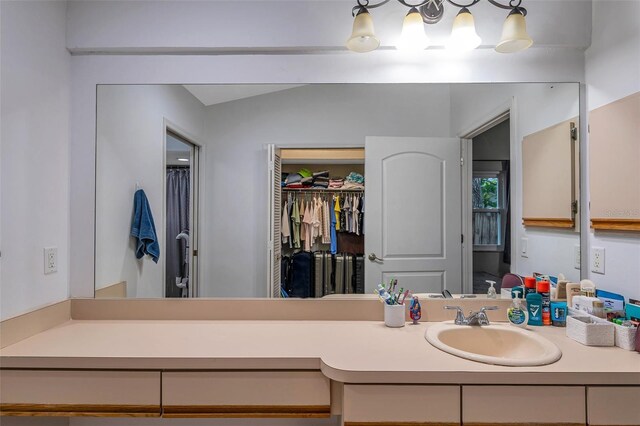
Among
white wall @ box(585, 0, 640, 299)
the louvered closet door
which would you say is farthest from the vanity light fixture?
the louvered closet door

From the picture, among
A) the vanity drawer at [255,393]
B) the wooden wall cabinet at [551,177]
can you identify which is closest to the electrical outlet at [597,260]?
the wooden wall cabinet at [551,177]

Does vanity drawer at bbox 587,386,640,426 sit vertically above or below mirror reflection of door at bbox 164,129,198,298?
below

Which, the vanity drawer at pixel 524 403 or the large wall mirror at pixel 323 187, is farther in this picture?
the large wall mirror at pixel 323 187

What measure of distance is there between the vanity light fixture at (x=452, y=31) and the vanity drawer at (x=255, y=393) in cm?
137

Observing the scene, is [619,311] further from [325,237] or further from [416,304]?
[325,237]

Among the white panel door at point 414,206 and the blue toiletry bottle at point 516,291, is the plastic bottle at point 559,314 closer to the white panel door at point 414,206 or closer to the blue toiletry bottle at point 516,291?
the blue toiletry bottle at point 516,291

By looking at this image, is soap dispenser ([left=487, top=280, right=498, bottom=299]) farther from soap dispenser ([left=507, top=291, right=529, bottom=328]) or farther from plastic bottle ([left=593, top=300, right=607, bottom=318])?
plastic bottle ([left=593, top=300, right=607, bottom=318])

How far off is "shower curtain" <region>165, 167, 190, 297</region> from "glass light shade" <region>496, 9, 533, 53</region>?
5.26 ft

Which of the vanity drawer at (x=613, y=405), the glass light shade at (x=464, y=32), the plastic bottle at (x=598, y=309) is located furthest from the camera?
the glass light shade at (x=464, y=32)

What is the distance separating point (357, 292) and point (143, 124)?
138 cm

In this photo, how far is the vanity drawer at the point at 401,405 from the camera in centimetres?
110

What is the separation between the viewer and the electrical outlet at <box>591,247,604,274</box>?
1576mm

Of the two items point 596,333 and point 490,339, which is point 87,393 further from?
point 596,333

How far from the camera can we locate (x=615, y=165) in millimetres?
1494
